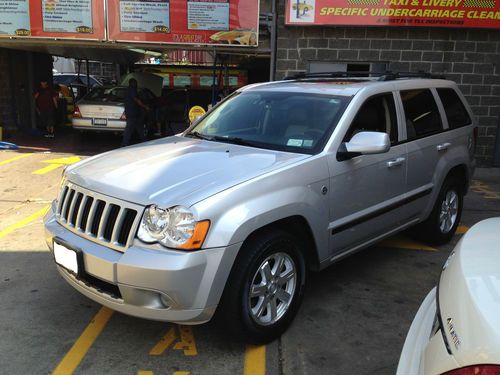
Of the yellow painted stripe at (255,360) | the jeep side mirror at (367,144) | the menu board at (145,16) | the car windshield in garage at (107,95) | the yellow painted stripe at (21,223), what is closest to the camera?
the yellow painted stripe at (255,360)

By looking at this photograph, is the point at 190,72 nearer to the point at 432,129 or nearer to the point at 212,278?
the point at 432,129

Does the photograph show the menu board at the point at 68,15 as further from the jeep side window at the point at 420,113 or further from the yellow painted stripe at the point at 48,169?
the jeep side window at the point at 420,113

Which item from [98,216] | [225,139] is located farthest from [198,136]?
[98,216]

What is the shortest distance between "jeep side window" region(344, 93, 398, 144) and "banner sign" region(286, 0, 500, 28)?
5.61 metres

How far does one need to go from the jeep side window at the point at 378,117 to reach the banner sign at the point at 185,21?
19.9 feet

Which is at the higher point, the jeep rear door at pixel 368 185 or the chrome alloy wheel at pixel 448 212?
the jeep rear door at pixel 368 185

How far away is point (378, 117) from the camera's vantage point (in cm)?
416

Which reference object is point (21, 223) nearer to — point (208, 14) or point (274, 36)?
point (208, 14)

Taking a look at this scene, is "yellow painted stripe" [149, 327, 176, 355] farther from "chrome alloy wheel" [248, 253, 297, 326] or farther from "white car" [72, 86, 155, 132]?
"white car" [72, 86, 155, 132]

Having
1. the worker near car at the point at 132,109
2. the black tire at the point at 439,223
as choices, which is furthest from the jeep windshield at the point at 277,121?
the worker near car at the point at 132,109

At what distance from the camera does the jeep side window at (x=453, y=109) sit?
5.01m

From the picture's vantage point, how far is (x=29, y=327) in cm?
342

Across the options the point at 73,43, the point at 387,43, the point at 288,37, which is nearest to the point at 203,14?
the point at 288,37

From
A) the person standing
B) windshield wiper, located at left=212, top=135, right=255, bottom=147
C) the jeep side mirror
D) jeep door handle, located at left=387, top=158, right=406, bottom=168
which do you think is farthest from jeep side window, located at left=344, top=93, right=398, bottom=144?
the person standing
